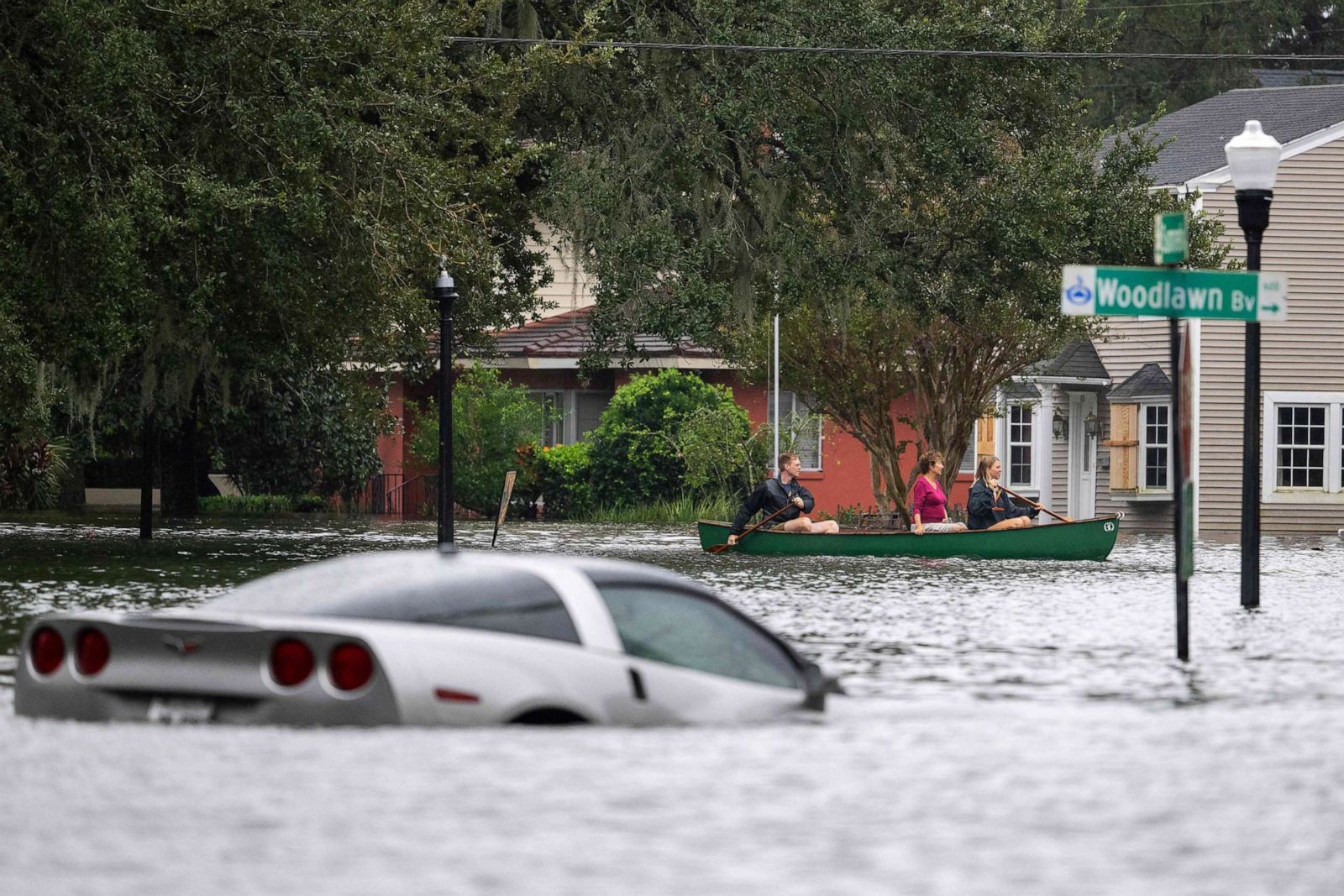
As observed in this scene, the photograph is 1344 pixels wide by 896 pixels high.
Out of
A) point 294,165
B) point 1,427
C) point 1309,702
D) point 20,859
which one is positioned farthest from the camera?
point 1,427

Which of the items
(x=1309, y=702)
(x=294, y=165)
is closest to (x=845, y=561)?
(x=294, y=165)

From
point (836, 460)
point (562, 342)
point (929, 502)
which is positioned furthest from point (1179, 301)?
point (562, 342)

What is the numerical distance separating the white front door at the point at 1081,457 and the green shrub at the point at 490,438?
10.9 m

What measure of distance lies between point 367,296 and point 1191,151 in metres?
24.7

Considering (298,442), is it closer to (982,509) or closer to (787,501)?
(787,501)

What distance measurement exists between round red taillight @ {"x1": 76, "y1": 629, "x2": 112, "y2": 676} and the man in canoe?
21048 mm

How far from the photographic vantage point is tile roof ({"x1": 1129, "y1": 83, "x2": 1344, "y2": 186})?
45.8 meters

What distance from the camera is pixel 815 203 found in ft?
116

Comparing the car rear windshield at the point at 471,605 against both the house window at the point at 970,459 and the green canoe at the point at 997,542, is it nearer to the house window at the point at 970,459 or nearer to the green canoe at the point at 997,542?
the green canoe at the point at 997,542

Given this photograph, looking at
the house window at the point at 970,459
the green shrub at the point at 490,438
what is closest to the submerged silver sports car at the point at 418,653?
the green shrub at the point at 490,438

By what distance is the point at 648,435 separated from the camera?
4481 centimetres

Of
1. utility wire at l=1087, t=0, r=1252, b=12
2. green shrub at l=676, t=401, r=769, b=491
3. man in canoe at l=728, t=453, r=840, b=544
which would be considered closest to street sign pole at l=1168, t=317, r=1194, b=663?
man in canoe at l=728, t=453, r=840, b=544

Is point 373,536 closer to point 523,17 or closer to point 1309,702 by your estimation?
point 523,17

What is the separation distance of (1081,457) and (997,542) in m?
19.2
